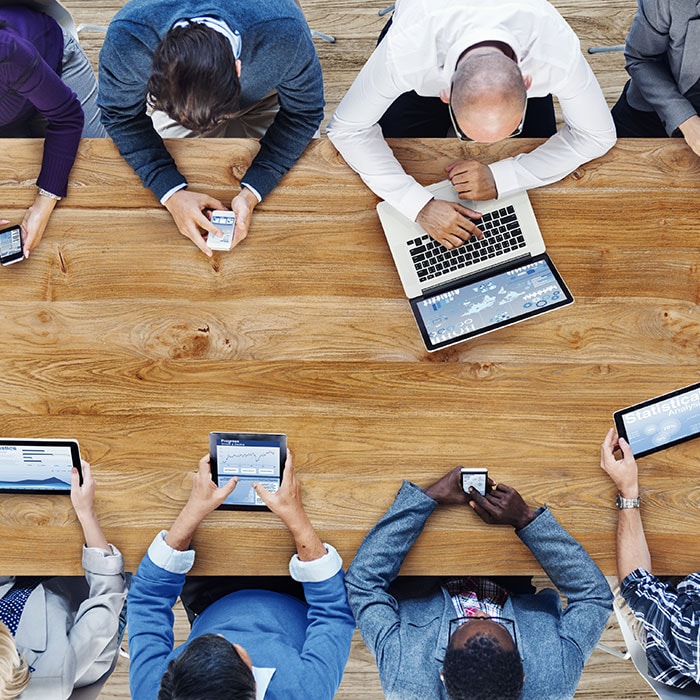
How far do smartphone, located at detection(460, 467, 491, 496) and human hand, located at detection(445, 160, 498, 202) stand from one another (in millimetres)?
651

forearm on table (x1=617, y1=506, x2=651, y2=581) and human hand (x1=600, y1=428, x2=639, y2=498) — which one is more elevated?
human hand (x1=600, y1=428, x2=639, y2=498)

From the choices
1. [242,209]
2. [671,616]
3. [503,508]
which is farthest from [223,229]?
[671,616]

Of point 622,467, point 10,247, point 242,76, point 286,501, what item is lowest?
point 286,501

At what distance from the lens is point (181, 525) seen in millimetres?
1633

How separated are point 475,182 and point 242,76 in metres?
0.60

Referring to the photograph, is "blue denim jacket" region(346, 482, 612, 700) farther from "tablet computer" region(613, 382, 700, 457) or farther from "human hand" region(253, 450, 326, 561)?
"tablet computer" region(613, 382, 700, 457)

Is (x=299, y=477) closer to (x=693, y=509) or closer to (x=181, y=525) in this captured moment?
(x=181, y=525)

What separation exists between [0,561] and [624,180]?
177cm

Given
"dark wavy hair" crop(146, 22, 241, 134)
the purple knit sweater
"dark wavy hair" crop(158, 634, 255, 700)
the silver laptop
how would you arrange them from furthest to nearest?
1. the silver laptop
2. the purple knit sweater
3. "dark wavy hair" crop(158, 634, 255, 700)
4. "dark wavy hair" crop(146, 22, 241, 134)

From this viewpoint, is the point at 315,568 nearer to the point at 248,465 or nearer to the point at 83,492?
the point at 248,465

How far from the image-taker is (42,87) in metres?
1.62

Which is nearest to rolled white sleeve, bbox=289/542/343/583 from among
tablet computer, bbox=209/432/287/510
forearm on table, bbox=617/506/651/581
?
tablet computer, bbox=209/432/287/510

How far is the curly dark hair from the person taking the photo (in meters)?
1.51

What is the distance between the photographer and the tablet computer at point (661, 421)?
1.68 m
